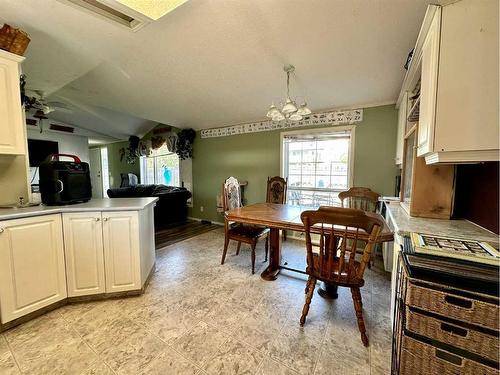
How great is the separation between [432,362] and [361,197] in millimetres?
1924

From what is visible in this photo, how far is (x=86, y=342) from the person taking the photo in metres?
1.46

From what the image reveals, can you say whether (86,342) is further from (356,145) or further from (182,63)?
(356,145)

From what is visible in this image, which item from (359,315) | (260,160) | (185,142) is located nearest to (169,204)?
(185,142)

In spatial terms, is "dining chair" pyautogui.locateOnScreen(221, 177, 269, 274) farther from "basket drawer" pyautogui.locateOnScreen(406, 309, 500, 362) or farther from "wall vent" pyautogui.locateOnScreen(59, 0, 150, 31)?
"wall vent" pyautogui.locateOnScreen(59, 0, 150, 31)

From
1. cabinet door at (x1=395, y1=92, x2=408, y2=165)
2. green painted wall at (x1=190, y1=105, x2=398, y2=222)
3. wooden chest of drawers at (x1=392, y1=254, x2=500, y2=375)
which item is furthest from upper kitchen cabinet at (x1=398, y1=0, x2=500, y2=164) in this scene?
green painted wall at (x1=190, y1=105, x2=398, y2=222)

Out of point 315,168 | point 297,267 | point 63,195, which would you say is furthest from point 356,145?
point 63,195

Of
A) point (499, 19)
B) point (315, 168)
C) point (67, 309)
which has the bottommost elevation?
point (67, 309)

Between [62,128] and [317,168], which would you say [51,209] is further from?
[62,128]

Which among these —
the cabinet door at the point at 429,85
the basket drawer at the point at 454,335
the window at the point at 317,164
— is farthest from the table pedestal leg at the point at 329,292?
the window at the point at 317,164

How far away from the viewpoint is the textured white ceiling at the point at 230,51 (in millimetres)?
1586

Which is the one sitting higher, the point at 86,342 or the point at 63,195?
the point at 63,195

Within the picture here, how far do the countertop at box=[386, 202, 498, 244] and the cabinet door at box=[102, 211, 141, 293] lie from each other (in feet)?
6.85

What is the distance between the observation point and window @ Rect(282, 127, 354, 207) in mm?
3326

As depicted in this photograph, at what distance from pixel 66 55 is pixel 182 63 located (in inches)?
48.4
